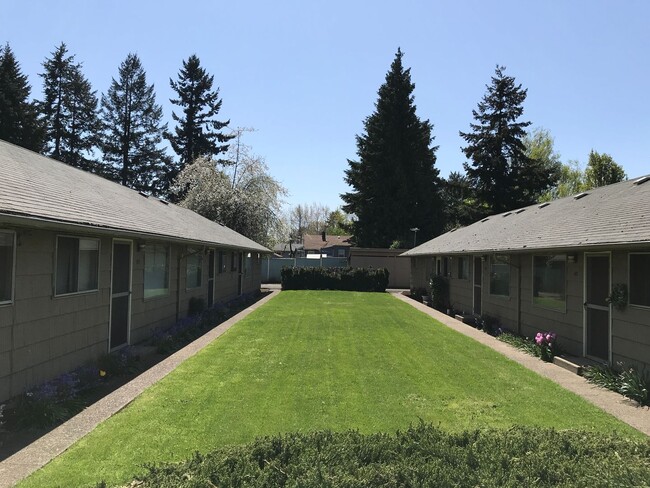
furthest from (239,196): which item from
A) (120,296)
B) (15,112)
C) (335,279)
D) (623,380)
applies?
(623,380)

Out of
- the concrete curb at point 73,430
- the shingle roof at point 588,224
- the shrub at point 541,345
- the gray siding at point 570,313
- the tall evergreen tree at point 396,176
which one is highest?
the tall evergreen tree at point 396,176

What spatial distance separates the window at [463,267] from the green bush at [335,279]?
1052cm

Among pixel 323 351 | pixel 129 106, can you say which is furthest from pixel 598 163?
pixel 129 106

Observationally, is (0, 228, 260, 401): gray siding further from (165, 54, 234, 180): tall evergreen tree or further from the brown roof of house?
the brown roof of house

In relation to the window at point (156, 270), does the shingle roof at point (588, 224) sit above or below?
Answer: above

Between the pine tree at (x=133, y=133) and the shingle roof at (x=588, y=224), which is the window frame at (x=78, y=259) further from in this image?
the pine tree at (x=133, y=133)

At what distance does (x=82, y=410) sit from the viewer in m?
5.57

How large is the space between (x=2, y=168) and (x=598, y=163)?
4233cm

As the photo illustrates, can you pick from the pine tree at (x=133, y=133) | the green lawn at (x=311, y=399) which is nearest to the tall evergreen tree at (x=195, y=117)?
the pine tree at (x=133, y=133)

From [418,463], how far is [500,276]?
10329mm

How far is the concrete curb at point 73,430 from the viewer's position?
3990mm

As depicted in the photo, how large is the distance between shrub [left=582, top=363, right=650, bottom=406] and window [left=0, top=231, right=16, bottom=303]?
782 centimetres

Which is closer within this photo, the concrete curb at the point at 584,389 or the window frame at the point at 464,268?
the concrete curb at the point at 584,389

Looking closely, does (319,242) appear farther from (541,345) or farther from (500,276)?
(541,345)
